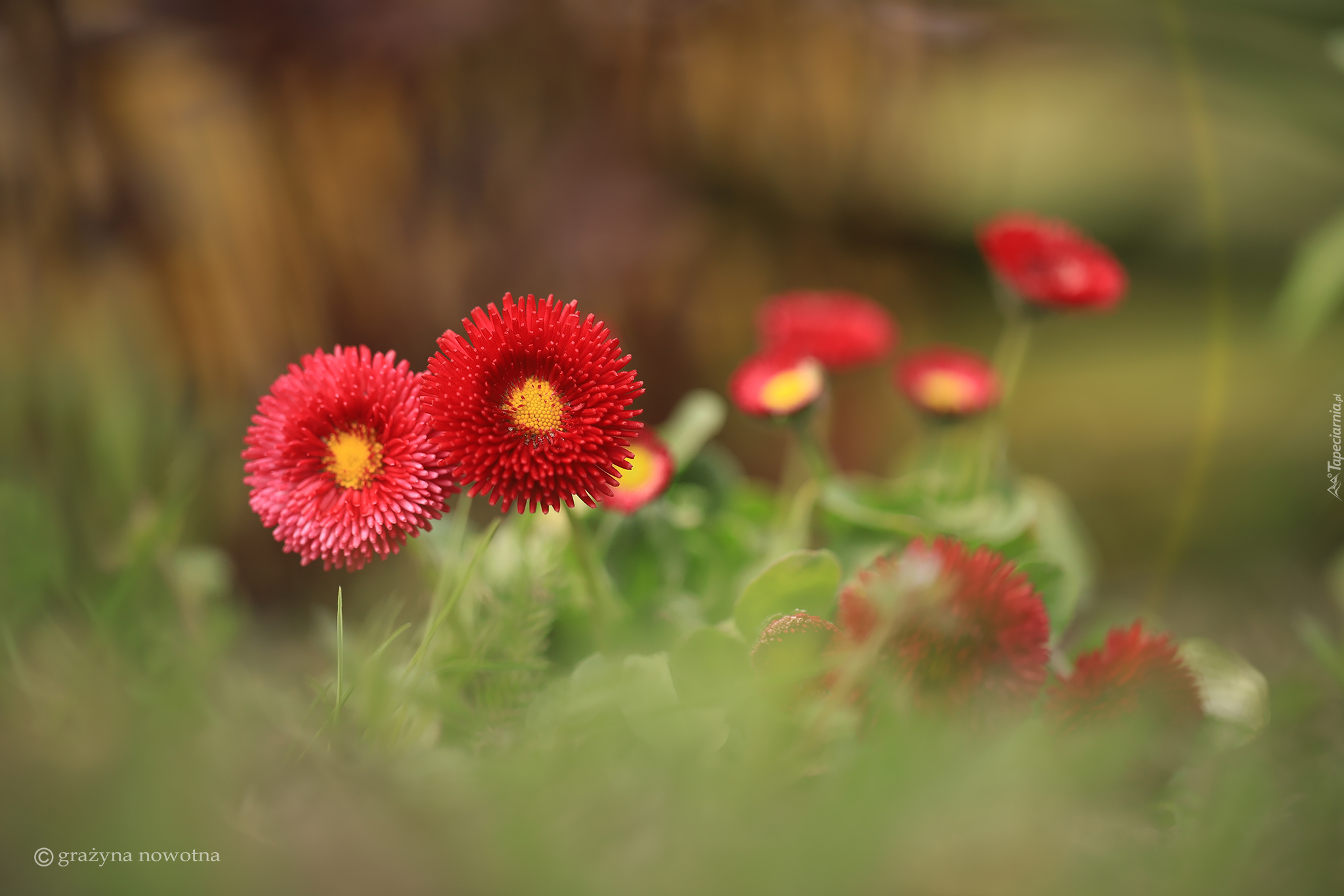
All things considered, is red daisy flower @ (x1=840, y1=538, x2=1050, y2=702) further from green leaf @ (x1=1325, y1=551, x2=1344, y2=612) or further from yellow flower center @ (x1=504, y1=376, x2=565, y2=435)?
green leaf @ (x1=1325, y1=551, x2=1344, y2=612)

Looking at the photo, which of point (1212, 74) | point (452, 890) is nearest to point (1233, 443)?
point (1212, 74)

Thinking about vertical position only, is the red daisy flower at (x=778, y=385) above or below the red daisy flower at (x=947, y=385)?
above

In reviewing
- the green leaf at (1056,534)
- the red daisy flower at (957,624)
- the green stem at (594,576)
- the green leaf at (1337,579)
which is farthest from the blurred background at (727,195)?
the red daisy flower at (957,624)

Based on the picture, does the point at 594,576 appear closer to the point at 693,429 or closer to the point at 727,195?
the point at 693,429

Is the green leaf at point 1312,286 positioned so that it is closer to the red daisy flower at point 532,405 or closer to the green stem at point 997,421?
the green stem at point 997,421

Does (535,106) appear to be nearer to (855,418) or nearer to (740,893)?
(855,418)

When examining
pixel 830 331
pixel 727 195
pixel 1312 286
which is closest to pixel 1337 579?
pixel 1312 286

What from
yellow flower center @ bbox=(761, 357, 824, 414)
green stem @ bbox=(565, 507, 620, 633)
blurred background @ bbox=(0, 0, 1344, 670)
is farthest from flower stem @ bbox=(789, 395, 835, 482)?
blurred background @ bbox=(0, 0, 1344, 670)
